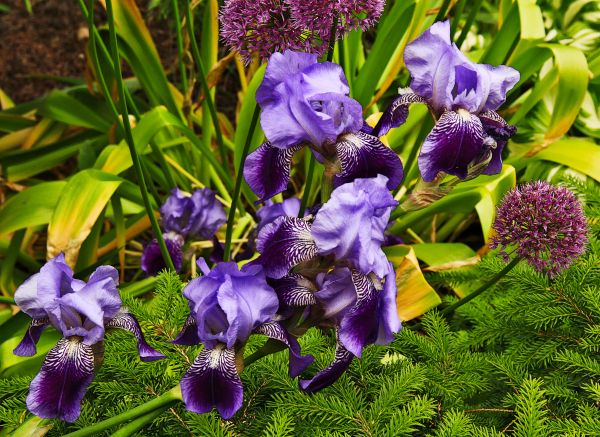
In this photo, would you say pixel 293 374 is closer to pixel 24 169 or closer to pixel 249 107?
pixel 249 107

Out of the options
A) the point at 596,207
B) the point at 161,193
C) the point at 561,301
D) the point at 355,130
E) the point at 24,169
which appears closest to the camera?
the point at 355,130

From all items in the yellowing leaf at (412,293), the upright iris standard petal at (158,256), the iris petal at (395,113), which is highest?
the iris petal at (395,113)

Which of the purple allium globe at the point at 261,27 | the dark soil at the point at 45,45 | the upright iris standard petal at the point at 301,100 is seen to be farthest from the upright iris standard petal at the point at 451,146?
the dark soil at the point at 45,45

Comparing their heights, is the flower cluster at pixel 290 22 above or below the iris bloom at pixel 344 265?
above

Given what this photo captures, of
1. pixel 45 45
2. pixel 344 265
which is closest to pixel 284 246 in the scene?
pixel 344 265

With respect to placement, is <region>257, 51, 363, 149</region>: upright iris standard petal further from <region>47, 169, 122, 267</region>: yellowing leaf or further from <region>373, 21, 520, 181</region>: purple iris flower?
<region>47, 169, 122, 267</region>: yellowing leaf

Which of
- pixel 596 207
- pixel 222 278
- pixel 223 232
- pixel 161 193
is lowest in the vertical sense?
pixel 161 193

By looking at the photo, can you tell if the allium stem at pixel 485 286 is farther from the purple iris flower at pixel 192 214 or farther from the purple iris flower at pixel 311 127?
the purple iris flower at pixel 192 214

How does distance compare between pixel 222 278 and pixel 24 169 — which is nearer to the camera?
pixel 222 278

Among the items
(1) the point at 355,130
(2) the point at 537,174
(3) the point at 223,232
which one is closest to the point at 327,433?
(1) the point at 355,130
